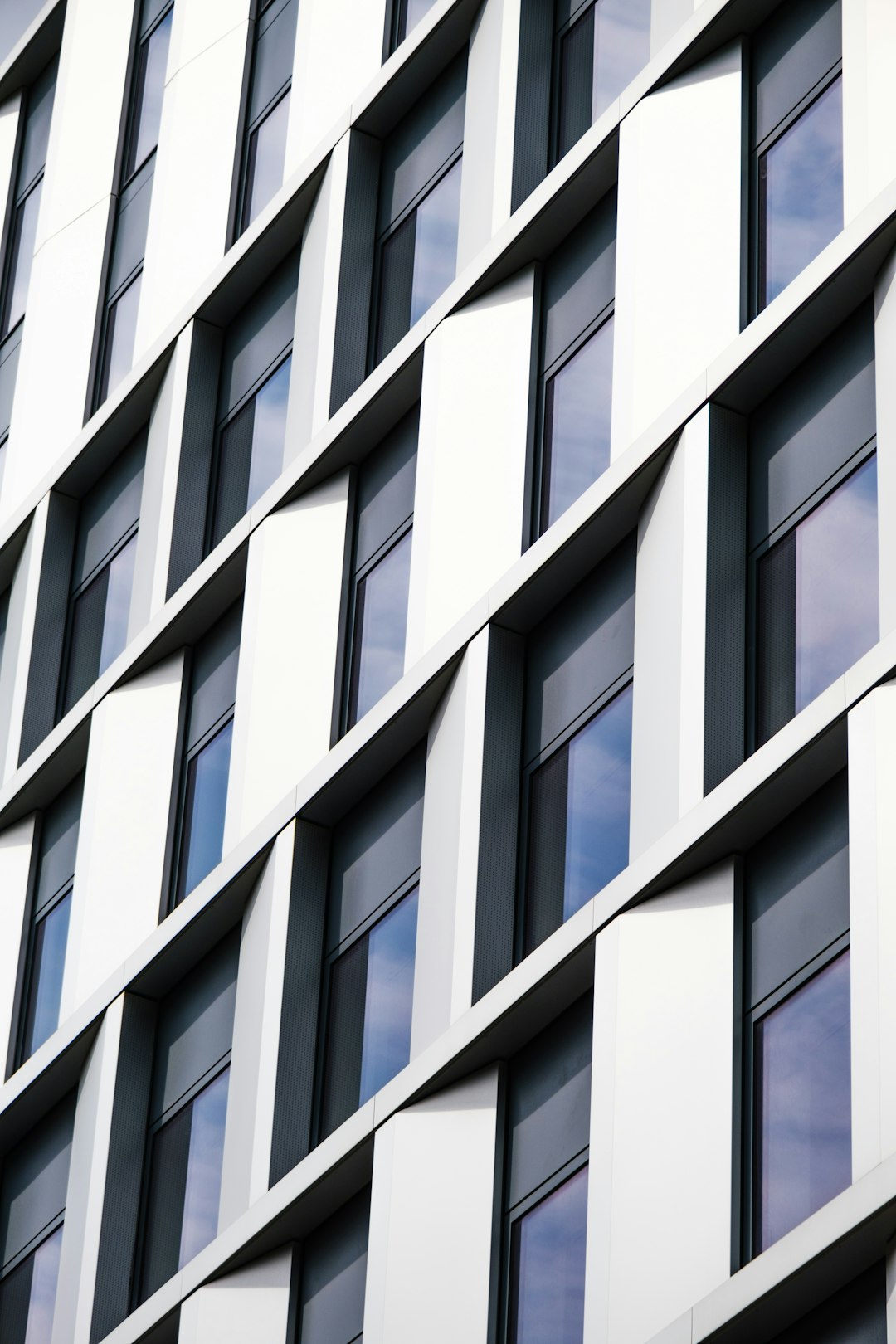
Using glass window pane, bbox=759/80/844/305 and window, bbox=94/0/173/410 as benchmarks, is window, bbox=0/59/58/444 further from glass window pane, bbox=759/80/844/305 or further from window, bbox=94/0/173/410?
glass window pane, bbox=759/80/844/305

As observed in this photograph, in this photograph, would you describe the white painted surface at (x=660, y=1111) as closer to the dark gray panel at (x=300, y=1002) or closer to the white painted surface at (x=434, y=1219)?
the white painted surface at (x=434, y=1219)

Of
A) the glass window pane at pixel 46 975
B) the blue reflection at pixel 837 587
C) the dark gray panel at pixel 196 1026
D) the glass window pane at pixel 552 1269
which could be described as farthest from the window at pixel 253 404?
the glass window pane at pixel 552 1269

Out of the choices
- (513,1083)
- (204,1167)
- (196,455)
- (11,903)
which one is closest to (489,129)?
(196,455)

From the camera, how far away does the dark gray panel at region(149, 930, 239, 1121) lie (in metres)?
25.7

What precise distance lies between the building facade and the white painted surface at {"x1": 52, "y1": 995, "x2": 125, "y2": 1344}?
0.21 feet

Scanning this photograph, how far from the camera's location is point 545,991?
66.9ft

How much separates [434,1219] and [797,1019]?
417 centimetres

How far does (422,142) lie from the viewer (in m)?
28.2

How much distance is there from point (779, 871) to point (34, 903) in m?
14.0

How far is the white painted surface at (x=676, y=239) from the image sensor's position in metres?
21.7

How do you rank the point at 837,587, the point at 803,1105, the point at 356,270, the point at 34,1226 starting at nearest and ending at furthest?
the point at 803,1105
the point at 837,587
the point at 34,1226
the point at 356,270

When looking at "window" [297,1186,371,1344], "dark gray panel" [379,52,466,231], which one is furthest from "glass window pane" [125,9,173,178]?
"window" [297,1186,371,1344]

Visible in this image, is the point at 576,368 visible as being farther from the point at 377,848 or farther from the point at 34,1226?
the point at 34,1226

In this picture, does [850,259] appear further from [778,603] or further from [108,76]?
[108,76]
